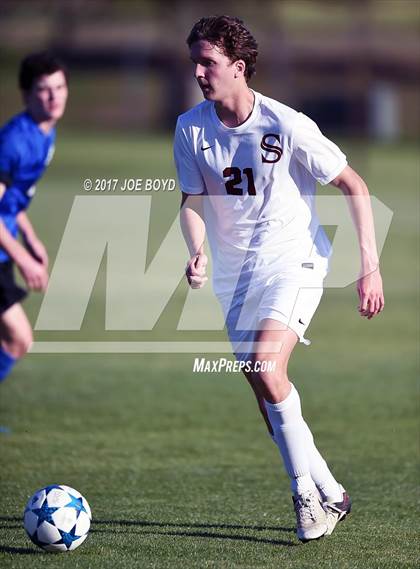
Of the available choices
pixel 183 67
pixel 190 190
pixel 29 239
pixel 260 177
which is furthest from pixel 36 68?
pixel 183 67

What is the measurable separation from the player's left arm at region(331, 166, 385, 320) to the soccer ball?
175 centimetres

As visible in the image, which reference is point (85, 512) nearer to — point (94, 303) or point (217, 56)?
point (217, 56)

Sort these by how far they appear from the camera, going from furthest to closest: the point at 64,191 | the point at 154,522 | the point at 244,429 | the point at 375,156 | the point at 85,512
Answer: the point at 375,156, the point at 64,191, the point at 244,429, the point at 154,522, the point at 85,512

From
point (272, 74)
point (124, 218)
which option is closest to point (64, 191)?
point (124, 218)

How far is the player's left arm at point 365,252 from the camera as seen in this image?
566cm

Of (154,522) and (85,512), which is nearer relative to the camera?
(85,512)

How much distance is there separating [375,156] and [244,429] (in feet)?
110

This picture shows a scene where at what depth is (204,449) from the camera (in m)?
8.24

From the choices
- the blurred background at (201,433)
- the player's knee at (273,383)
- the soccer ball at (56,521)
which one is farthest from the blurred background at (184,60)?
the soccer ball at (56,521)

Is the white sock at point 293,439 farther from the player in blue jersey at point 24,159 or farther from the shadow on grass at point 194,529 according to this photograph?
the player in blue jersey at point 24,159

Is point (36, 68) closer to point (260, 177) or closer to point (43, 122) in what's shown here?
point (43, 122)

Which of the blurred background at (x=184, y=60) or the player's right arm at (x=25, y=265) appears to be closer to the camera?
the player's right arm at (x=25, y=265)

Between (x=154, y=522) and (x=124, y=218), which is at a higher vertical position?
(x=154, y=522)

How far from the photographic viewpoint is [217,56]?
19.0 ft
